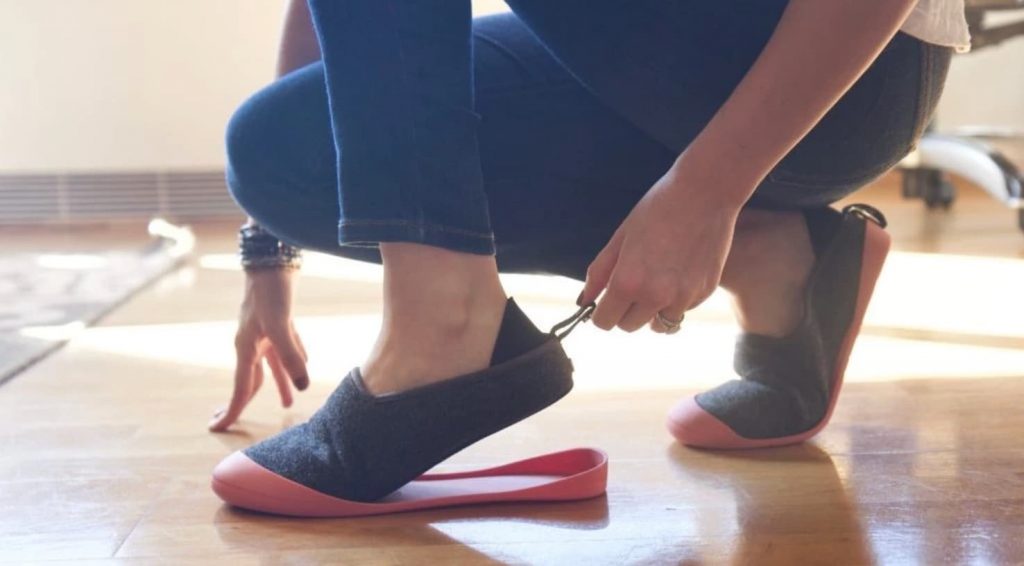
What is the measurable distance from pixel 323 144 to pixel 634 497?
341 millimetres

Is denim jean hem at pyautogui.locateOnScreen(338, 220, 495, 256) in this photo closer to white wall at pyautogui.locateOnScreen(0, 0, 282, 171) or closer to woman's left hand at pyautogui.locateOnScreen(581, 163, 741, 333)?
woman's left hand at pyautogui.locateOnScreen(581, 163, 741, 333)

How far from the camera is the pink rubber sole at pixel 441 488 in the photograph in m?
0.75

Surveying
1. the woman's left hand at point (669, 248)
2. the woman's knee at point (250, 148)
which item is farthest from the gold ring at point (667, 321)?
the woman's knee at point (250, 148)

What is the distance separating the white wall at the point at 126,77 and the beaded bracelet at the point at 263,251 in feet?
5.56

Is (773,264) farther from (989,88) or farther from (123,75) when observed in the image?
(989,88)

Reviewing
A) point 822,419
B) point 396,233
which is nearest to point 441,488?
point 396,233

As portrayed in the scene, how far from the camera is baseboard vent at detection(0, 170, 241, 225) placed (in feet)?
8.69

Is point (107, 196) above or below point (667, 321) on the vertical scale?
below

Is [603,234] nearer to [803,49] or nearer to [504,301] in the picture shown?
[504,301]

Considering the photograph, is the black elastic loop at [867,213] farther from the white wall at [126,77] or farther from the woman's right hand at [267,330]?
the white wall at [126,77]

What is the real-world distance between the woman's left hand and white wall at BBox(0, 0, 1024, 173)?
2036mm

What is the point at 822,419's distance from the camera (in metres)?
0.90

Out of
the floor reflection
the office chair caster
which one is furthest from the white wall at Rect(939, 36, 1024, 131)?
the floor reflection

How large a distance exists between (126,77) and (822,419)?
2.06 m
